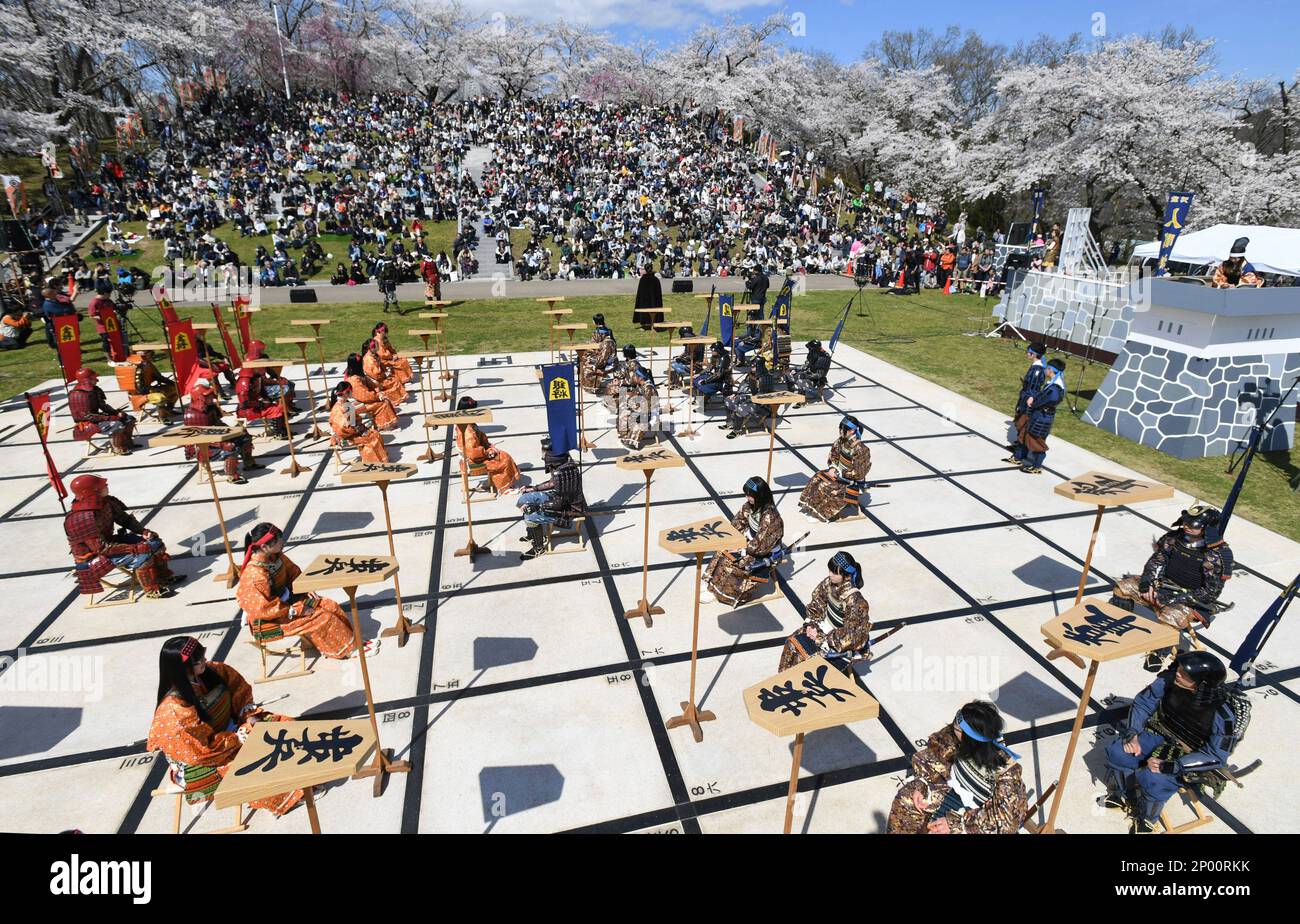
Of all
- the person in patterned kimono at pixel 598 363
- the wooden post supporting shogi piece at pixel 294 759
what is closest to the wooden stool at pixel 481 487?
the person in patterned kimono at pixel 598 363

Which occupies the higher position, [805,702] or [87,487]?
[87,487]

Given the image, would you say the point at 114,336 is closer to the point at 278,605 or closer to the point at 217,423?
the point at 217,423

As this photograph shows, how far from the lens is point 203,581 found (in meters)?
8.16

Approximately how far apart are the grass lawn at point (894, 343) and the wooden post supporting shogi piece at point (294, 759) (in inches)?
479

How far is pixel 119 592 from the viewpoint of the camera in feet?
26.0

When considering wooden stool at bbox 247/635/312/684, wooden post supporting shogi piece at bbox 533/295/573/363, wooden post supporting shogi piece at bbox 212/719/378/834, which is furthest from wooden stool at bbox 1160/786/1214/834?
wooden post supporting shogi piece at bbox 533/295/573/363

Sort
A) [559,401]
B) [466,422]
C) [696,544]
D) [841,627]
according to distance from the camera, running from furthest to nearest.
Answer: [559,401]
[466,422]
[841,627]
[696,544]

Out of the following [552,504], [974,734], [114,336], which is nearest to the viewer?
[974,734]

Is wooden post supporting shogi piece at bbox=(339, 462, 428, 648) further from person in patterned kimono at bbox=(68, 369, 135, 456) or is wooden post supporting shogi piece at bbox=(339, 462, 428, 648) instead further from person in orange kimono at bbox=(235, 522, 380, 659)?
person in patterned kimono at bbox=(68, 369, 135, 456)

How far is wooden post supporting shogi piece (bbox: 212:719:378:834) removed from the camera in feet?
11.5

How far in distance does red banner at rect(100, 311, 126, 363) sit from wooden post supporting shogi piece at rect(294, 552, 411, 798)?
15.2 metres

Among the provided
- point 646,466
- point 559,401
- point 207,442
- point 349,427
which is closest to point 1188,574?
point 646,466

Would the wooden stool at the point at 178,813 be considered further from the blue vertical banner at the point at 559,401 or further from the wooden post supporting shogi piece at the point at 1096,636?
the wooden post supporting shogi piece at the point at 1096,636

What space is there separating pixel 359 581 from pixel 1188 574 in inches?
322
